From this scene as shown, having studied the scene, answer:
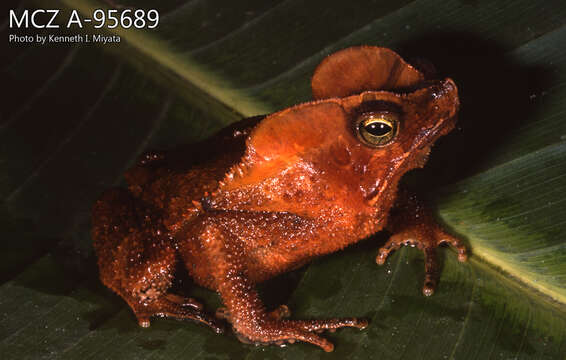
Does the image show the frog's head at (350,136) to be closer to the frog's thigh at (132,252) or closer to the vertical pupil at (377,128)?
the vertical pupil at (377,128)

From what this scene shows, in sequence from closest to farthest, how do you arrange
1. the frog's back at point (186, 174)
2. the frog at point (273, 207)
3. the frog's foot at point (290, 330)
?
1. the frog at point (273, 207)
2. the frog's foot at point (290, 330)
3. the frog's back at point (186, 174)

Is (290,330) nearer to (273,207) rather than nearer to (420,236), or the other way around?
(273,207)

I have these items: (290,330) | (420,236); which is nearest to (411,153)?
(420,236)

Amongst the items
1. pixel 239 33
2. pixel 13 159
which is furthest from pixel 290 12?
pixel 13 159

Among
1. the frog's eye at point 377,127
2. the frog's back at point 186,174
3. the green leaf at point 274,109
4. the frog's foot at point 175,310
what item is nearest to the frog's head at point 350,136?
the frog's eye at point 377,127

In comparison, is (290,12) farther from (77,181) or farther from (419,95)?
(77,181)

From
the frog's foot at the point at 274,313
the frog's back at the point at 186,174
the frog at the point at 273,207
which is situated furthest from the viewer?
the frog's back at the point at 186,174
